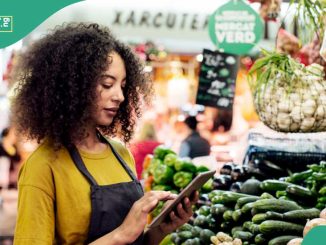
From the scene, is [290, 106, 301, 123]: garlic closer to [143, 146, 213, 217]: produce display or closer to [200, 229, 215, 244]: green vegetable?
[200, 229, 215, 244]: green vegetable

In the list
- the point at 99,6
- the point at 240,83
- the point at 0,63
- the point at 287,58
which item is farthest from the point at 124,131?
the point at 240,83

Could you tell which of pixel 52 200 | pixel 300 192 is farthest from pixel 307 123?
pixel 52 200

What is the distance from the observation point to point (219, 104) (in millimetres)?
4832

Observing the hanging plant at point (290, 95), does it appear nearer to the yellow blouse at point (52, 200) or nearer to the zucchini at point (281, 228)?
the zucchini at point (281, 228)

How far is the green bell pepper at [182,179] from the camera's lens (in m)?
4.80

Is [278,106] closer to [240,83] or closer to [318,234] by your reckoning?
[318,234]

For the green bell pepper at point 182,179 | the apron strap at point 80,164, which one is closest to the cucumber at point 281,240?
the apron strap at point 80,164

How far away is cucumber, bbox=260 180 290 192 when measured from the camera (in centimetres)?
374

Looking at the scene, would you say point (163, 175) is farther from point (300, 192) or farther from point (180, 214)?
point (180, 214)

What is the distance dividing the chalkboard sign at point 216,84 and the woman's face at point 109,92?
2354mm

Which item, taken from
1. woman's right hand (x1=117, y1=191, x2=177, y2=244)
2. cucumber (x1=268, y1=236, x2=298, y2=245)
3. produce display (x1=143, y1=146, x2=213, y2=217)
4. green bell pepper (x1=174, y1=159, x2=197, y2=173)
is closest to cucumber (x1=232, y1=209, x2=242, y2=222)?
cucumber (x1=268, y1=236, x2=298, y2=245)

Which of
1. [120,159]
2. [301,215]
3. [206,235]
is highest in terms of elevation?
[120,159]

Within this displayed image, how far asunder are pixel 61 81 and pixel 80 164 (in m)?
0.29

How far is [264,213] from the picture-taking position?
3.47m
